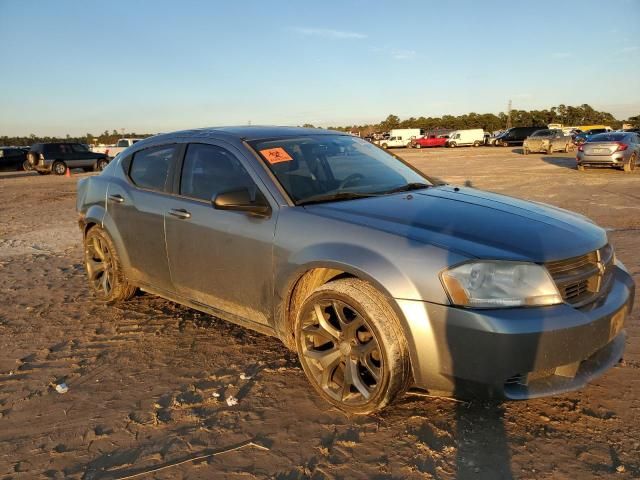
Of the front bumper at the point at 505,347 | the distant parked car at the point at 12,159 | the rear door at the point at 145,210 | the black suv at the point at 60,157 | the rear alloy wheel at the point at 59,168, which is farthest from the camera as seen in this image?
the distant parked car at the point at 12,159

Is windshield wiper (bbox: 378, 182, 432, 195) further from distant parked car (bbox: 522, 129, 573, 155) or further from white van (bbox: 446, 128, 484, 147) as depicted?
white van (bbox: 446, 128, 484, 147)

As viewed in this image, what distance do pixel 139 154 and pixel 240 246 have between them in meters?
1.81

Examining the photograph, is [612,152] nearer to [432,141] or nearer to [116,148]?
→ [116,148]

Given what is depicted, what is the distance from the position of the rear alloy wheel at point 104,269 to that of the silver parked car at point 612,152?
1776 centimetres

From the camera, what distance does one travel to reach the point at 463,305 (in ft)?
8.15

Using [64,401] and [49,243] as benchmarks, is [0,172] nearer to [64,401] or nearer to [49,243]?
[49,243]

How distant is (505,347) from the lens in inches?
94.3

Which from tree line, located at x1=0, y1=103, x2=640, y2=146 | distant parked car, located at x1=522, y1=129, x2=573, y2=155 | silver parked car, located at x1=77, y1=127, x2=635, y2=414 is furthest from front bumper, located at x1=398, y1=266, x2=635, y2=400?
tree line, located at x1=0, y1=103, x2=640, y2=146

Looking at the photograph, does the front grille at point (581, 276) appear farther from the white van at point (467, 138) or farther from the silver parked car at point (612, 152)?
the white van at point (467, 138)

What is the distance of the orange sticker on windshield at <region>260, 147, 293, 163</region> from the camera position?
3535mm

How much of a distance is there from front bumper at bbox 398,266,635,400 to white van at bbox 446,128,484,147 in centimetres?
5057

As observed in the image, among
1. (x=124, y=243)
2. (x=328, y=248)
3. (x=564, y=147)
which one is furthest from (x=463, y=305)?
(x=564, y=147)

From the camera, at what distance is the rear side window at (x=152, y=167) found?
4.16 meters

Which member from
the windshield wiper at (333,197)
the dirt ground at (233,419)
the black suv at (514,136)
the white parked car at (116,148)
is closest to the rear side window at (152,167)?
the dirt ground at (233,419)
